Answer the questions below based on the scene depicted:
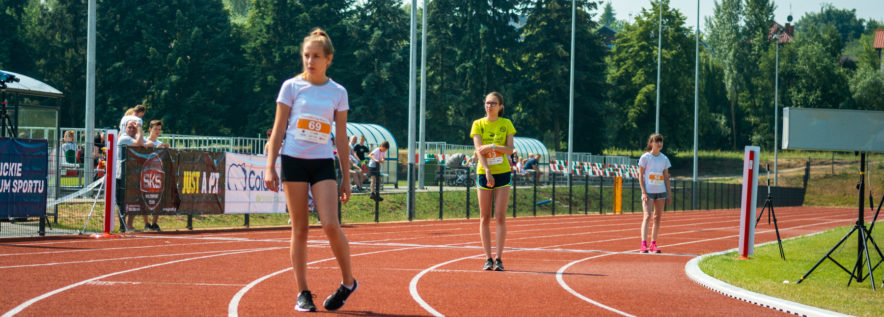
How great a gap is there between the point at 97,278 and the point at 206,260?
227 cm

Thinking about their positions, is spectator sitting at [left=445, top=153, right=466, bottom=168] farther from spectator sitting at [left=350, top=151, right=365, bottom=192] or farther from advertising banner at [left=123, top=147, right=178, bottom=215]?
advertising banner at [left=123, top=147, right=178, bottom=215]

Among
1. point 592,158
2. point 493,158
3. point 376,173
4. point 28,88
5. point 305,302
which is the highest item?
point 28,88

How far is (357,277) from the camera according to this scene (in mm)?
9375

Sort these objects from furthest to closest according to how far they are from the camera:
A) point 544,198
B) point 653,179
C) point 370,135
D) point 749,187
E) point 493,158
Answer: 1. point 544,198
2. point 370,135
3. point 653,179
4. point 749,187
5. point 493,158

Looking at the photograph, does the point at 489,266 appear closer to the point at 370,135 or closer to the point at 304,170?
the point at 304,170

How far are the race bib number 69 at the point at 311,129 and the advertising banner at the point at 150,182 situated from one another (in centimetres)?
1007

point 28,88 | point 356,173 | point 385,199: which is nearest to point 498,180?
point 28,88

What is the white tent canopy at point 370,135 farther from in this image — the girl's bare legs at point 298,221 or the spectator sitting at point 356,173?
the girl's bare legs at point 298,221

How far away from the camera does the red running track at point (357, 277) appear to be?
7258mm

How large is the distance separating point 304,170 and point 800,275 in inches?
264

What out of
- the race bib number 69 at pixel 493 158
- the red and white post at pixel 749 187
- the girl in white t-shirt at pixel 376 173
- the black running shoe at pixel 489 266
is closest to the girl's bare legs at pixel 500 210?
the black running shoe at pixel 489 266

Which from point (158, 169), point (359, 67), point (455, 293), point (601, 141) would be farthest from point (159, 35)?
point (455, 293)

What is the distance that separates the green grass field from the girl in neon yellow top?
243 centimetres

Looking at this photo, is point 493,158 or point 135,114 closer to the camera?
point 493,158
